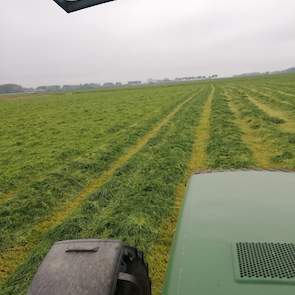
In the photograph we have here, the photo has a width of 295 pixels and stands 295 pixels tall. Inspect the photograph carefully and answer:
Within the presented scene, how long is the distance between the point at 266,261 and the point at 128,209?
16.2 feet

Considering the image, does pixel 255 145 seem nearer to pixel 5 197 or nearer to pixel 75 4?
pixel 5 197

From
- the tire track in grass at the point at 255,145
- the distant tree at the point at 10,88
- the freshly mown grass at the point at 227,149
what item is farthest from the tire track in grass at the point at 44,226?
the distant tree at the point at 10,88

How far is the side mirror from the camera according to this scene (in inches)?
98.9

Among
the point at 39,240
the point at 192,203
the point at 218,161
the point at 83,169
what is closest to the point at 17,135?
the point at 83,169

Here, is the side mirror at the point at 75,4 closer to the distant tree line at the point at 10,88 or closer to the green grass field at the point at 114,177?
the green grass field at the point at 114,177

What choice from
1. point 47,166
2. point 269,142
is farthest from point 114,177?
point 269,142

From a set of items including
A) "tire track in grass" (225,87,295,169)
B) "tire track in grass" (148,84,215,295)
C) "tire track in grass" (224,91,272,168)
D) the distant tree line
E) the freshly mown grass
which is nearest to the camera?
"tire track in grass" (148,84,215,295)

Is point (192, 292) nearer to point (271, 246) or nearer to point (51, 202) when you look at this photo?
point (271, 246)

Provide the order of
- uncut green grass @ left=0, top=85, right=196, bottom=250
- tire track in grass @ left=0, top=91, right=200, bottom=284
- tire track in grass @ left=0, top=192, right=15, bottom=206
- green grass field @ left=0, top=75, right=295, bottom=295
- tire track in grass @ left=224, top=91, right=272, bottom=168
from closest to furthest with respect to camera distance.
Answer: tire track in grass @ left=0, top=91, right=200, bottom=284
green grass field @ left=0, top=75, right=295, bottom=295
uncut green grass @ left=0, top=85, right=196, bottom=250
tire track in grass @ left=0, top=192, right=15, bottom=206
tire track in grass @ left=224, top=91, right=272, bottom=168

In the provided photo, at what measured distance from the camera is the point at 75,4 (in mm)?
2535

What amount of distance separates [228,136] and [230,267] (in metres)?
11.6

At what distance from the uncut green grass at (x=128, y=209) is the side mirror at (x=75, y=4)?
3727 millimetres

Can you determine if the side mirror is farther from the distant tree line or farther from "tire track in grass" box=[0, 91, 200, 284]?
the distant tree line

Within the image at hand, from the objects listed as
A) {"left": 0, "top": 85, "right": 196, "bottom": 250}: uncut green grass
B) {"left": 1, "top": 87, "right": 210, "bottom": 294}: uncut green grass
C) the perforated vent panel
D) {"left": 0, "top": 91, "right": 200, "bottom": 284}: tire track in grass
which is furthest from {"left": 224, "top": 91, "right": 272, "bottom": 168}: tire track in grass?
the perforated vent panel
